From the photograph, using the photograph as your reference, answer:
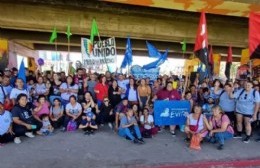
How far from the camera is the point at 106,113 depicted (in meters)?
9.52

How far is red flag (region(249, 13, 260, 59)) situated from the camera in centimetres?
853

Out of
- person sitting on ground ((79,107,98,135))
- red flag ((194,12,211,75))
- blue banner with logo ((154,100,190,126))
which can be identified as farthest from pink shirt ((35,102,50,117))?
red flag ((194,12,211,75))

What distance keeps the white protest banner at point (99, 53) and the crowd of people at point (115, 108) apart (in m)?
0.70

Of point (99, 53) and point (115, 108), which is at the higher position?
point (99, 53)

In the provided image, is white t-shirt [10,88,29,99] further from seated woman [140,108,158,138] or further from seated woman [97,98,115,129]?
seated woman [140,108,158,138]

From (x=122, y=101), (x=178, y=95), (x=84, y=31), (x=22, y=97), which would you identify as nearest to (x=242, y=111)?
(x=178, y=95)

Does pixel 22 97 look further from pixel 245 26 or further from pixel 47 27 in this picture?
pixel 245 26

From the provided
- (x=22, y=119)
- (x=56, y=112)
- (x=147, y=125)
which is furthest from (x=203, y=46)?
(x=22, y=119)

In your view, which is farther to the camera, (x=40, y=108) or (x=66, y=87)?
(x=66, y=87)

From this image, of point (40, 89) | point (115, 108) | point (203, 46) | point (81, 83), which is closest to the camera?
point (203, 46)

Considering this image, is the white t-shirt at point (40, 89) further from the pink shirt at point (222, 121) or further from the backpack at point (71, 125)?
the pink shirt at point (222, 121)

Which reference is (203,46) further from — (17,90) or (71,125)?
(17,90)

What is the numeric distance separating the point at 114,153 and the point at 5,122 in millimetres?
2875

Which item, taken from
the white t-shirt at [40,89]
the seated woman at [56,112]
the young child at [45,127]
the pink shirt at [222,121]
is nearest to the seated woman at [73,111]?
the seated woman at [56,112]
